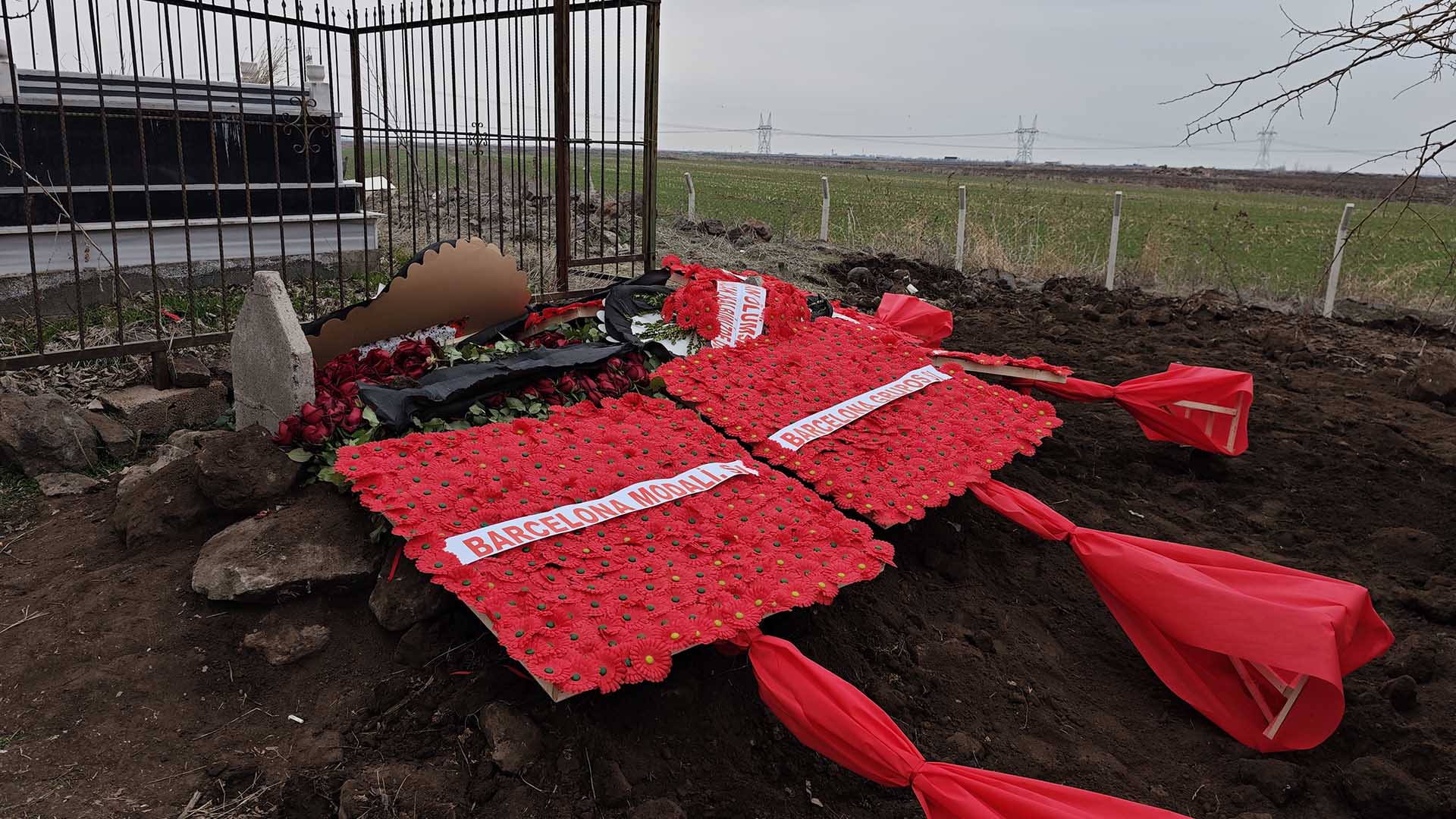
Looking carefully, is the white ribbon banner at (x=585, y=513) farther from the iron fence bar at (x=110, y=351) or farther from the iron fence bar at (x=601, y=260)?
the iron fence bar at (x=601, y=260)

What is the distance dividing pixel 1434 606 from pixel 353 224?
731 centimetres

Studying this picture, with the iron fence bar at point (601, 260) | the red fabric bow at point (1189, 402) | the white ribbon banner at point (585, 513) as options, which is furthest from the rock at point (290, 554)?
the red fabric bow at point (1189, 402)

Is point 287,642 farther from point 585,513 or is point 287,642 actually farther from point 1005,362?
point 1005,362

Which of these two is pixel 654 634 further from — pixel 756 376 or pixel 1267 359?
pixel 1267 359

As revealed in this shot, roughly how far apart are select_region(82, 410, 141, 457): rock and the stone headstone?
1.03 m

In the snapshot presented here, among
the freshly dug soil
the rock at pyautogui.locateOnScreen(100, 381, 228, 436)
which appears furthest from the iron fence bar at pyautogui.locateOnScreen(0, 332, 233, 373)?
the freshly dug soil

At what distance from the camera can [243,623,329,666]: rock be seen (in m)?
2.89

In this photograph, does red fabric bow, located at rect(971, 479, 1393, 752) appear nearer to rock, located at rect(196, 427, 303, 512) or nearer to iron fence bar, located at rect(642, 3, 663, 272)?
rock, located at rect(196, 427, 303, 512)

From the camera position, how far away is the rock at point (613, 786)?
2.42 m

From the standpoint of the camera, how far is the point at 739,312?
5137 millimetres

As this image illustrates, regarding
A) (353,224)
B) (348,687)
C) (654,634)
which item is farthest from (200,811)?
(353,224)

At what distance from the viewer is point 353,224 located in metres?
7.57

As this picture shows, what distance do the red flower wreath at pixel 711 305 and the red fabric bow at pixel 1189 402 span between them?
1530 millimetres

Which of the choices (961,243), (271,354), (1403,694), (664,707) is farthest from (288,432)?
(961,243)
